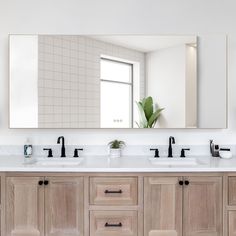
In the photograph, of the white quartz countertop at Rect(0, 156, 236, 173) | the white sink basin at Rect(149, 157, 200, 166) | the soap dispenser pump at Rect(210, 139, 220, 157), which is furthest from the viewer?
the soap dispenser pump at Rect(210, 139, 220, 157)

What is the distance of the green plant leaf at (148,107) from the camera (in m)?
2.49

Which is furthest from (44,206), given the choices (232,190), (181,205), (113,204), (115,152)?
(232,190)

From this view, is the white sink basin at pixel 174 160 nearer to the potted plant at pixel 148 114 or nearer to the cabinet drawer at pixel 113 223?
the potted plant at pixel 148 114

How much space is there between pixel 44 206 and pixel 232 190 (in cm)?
139

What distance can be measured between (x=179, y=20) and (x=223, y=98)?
0.85 metres

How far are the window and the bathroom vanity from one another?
0.66 meters

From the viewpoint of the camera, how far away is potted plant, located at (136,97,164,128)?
2.49m

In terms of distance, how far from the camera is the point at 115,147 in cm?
244

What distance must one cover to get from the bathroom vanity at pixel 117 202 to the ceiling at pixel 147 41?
3.84 feet

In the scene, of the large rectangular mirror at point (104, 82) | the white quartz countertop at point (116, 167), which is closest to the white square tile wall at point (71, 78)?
the large rectangular mirror at point (104, 82)

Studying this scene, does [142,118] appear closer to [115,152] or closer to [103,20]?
[115,152]

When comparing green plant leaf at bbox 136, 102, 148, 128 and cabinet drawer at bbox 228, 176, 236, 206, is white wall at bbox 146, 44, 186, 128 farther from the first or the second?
cabinet drawer at bbox 228, 176, 236, 206

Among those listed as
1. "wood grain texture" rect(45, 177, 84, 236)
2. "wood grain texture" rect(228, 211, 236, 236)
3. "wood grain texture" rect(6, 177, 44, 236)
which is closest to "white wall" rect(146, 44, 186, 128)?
"wood grain texture" rect(228, 211, 236, 236)

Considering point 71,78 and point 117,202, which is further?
point 71,78
